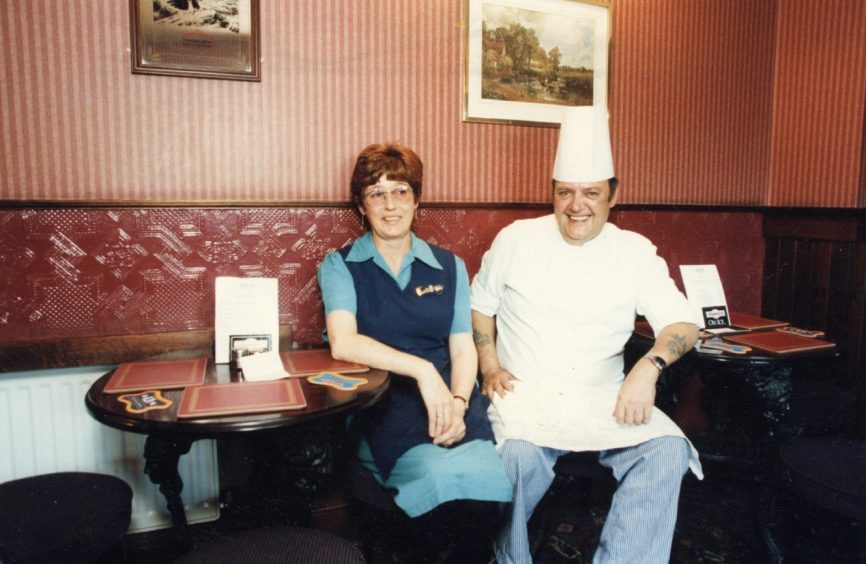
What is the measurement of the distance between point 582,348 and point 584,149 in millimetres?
750

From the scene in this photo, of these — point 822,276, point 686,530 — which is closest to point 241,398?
point 686,530

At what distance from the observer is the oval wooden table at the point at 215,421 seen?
4.63ft

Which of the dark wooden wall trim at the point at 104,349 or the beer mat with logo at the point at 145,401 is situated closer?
the beer mat with logo at the point at 145,401

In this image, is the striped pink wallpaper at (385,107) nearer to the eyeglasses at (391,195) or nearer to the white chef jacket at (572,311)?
the eyeglasses at (391,195)

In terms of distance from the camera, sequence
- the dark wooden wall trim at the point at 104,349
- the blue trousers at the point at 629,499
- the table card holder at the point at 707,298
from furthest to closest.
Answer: the table card holder at the point at 707,298
the dark wooden wall trim at the point at 104,349
the blue trousers at the point at 629,499

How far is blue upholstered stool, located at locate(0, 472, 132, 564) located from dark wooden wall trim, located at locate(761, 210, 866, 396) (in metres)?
3.23

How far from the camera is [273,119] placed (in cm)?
237

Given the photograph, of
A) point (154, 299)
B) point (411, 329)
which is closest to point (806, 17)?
point (411, 329)

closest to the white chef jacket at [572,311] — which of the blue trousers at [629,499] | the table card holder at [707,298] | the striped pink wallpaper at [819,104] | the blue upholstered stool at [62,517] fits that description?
the blue trousers at [629,499]

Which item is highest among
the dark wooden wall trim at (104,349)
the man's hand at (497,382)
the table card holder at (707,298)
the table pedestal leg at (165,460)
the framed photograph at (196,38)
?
the framed photograph at (196,38)

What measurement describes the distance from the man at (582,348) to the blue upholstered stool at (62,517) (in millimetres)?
1155

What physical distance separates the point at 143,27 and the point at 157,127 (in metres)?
0.35

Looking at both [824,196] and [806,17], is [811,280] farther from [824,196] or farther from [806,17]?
[806,17]

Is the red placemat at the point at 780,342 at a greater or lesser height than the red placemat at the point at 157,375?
lesser
